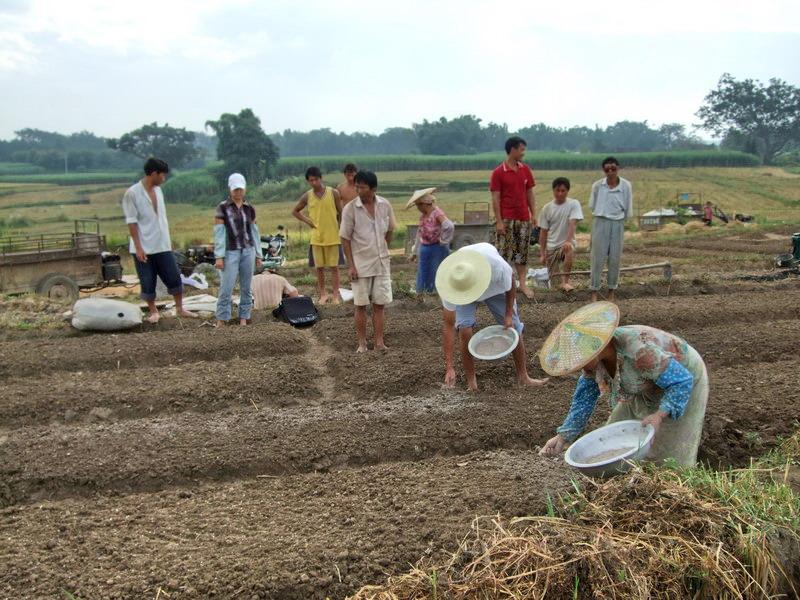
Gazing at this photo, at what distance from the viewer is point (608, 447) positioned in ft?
12.4

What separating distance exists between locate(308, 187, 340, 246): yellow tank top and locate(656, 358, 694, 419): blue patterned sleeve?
5.67 m

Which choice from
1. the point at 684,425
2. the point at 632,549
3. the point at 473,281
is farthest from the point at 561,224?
the point at 632,549

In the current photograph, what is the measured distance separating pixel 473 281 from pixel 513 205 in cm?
318

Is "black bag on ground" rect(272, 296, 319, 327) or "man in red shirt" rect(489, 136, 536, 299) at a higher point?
"man in red shirt" rect(489, 136, 536, 299)

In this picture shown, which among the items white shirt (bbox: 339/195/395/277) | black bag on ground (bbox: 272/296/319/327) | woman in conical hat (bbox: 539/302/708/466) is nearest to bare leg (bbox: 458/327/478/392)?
white shirt (bbox: 339/195/395/277)

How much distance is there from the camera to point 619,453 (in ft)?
12.2

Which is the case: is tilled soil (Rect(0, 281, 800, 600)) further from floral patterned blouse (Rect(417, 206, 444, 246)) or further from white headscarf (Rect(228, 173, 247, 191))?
white headscarf (Rect(228, 173, 247, 191))

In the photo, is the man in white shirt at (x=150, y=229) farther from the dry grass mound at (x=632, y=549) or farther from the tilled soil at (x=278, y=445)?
the dry grass mound at (x=632, y=549)

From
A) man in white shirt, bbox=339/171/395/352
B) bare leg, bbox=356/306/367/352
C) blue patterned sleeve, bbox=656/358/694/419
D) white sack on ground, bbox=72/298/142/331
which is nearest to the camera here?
blue patterned sleeve, bbox=656/358/694/419

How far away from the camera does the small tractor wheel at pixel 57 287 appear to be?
11586 millimetres

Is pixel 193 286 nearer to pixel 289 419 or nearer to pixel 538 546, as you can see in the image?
pixel 289 419

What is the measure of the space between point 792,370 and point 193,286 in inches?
342

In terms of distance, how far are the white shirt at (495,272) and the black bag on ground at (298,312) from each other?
310cm

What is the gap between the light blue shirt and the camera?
820 cm
